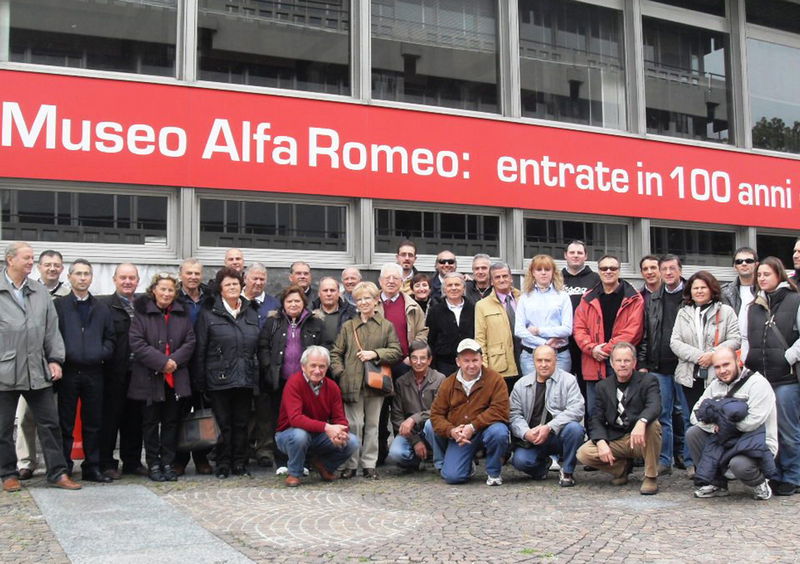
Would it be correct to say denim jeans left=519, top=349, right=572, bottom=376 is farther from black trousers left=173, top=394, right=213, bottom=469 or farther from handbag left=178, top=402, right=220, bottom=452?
black trousers left=173, top=394, right=213, bottom=469

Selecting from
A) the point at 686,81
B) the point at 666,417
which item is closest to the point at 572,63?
the point at 686,81

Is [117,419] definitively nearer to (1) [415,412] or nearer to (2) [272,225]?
(1) [415,412]

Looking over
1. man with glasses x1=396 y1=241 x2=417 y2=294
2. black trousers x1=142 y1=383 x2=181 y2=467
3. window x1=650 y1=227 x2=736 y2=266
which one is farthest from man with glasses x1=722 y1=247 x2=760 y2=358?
black trousers x1=142 y1=383 x2=181 y2=467

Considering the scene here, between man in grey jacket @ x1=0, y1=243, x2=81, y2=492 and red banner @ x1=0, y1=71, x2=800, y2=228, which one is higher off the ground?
red banner @ x1=0, y1=71, x2=800, y2=228

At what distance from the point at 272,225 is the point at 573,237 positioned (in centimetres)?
414

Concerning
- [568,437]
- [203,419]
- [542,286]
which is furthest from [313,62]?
[568,437]

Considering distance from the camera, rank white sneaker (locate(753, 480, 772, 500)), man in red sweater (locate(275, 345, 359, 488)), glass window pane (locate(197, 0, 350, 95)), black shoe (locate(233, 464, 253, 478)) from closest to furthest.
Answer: white sneaker (locate(753, 480, 772, 500)) < man in red sweater (locate(275, 345, 359, 488)) < black shoe (locate(233, 464, 253, 478)) < glass window pane (locate(197, 0, 350, 95))

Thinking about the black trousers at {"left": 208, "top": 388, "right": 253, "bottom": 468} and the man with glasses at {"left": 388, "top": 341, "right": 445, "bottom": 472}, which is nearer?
the black trousers at {"left": 208, "top": 388, "right": 253, "bottom": 468}

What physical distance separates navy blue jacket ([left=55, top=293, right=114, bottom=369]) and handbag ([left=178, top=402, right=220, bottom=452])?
0.89 metres

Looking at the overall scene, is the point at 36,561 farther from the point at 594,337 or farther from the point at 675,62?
the point at 675,62

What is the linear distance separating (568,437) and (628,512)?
50.5 inches

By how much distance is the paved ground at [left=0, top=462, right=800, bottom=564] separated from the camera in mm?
4785

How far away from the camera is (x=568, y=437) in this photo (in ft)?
23.6

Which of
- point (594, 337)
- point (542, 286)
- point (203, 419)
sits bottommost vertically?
point (203, 419)
